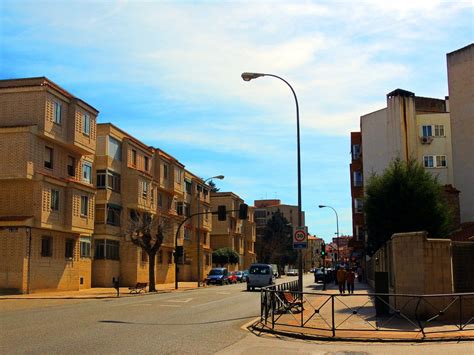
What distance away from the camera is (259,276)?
130ft

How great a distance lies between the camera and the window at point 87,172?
1635 inches

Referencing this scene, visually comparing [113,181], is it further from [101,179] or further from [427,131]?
[427,131]

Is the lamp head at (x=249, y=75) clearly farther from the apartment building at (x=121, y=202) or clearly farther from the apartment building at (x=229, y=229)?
the apartment building at (x=229, y=229)

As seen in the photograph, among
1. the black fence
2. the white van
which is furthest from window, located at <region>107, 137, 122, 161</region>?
the black fence

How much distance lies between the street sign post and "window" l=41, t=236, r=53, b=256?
19.8 metres

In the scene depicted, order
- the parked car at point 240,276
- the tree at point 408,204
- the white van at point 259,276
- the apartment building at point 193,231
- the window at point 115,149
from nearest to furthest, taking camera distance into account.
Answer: the tree at point 408,204 → the white van at point 259,276 → the window at point 115,149 → the parked car at point 240,276 → the apartment building at point 193,231

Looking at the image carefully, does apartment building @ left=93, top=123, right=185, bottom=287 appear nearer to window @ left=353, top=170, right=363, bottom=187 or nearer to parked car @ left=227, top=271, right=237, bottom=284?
parked car @ left=227, top=271, right=237, bottom=284

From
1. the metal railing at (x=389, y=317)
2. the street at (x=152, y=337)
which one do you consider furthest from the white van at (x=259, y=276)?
the metal railing at (x=389, y=317)

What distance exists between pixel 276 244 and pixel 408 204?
82569 millimetres

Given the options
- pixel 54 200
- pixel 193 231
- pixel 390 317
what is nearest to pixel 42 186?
pixel 54 200

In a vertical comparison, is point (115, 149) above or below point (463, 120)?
below

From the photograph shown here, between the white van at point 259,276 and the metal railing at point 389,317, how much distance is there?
21.7 meters

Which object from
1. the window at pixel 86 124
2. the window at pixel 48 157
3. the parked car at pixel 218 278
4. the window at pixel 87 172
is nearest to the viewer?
the window at pixel 48 157

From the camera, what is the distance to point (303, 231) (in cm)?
2211
